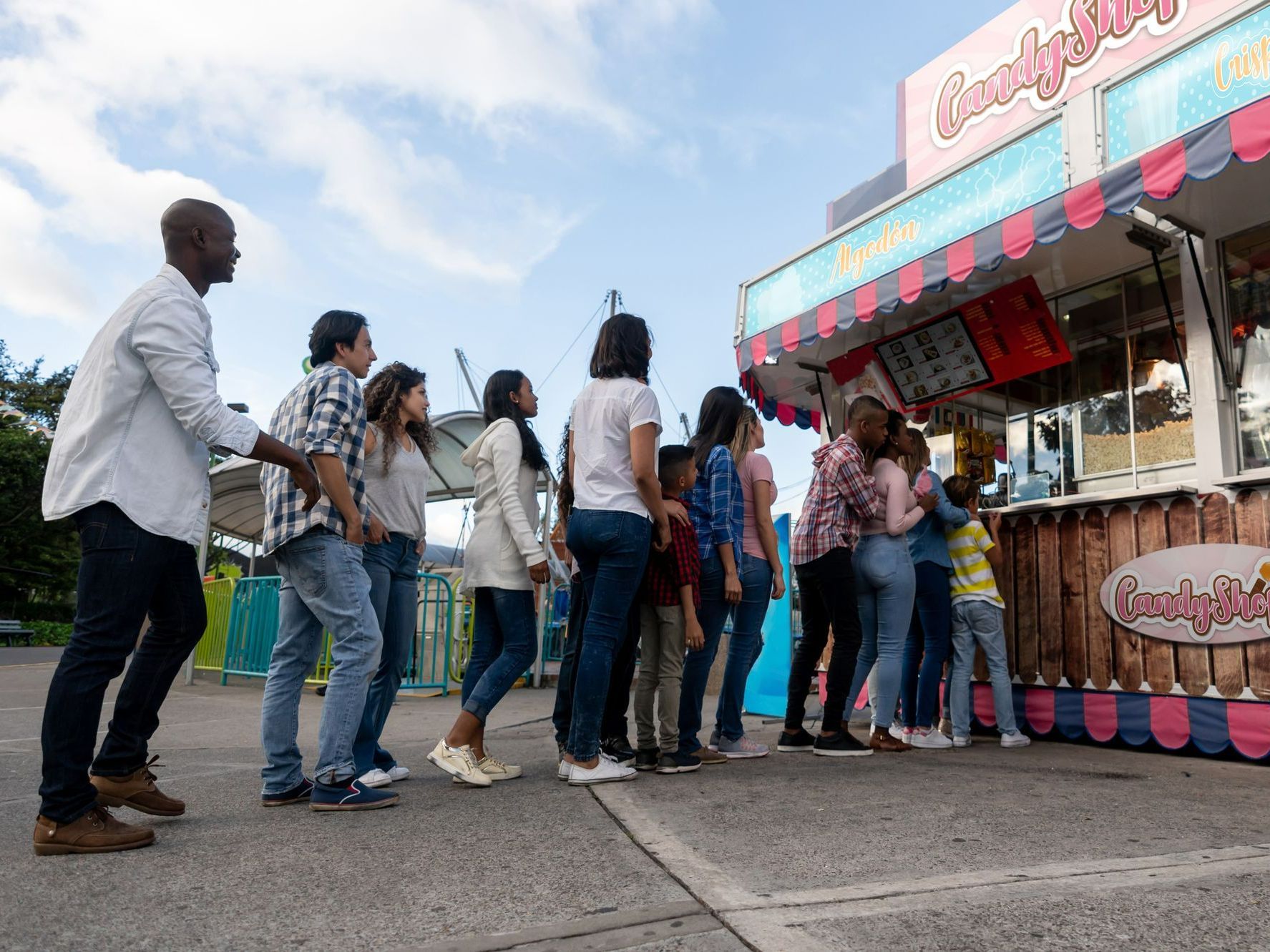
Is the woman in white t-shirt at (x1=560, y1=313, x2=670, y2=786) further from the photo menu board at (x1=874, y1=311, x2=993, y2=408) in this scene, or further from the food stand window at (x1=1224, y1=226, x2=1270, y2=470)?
the food stand window at (x1=1224, y1=226, x2=1270, y2=470)

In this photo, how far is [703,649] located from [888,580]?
3.98 feet

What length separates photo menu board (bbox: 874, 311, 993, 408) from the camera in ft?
20.4

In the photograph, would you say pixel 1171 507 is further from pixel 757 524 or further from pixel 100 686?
pixel 100 686

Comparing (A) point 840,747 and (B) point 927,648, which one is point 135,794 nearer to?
(A) point 840,747

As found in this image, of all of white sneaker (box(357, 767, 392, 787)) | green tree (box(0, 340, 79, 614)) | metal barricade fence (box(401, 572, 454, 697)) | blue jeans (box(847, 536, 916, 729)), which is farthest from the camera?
green tree (box(0, 340, 79, 614))

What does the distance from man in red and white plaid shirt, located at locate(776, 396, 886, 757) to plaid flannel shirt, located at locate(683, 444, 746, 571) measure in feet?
1.81

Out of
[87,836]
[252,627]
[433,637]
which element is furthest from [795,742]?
[252,627]

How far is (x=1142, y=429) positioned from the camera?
5844mm

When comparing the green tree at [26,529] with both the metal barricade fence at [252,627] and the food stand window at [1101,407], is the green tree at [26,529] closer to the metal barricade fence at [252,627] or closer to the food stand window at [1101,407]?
the metal barricade fence at [252,627]

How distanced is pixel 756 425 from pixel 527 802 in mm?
2272

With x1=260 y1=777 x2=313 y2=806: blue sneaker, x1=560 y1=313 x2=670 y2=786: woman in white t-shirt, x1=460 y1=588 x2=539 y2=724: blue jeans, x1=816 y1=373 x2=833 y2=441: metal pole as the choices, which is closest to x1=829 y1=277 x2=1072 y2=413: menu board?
x1=816 y1=373 x2=833 y2=441: metal pole

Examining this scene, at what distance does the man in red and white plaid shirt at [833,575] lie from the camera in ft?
14.9

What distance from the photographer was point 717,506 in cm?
414

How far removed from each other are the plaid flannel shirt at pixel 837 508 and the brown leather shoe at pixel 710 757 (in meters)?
1.10
